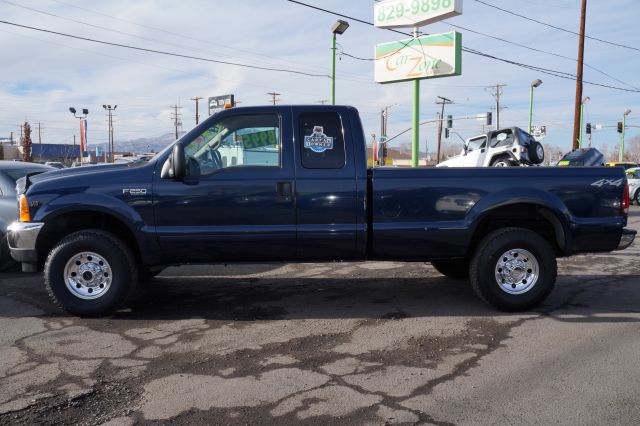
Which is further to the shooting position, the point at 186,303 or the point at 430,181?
the point at 186,303

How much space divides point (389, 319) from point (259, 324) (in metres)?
1.29

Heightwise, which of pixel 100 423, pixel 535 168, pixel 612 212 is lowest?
pixel 100 423

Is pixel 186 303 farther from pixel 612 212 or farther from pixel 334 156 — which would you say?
pixel 612 212

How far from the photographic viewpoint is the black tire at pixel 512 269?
5.48 metres

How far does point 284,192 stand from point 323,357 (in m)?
1.70

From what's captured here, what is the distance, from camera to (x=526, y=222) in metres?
5.84

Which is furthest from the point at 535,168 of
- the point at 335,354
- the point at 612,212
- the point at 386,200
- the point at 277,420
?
the point at 277,420

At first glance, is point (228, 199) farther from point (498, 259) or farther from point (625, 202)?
point (625, 202)

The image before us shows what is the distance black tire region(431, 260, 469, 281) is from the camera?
6.89 metres

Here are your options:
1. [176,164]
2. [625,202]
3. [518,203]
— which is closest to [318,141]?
[176,164]

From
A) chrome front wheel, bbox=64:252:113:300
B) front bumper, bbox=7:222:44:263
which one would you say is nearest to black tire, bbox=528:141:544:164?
chrome front wheel, bbox=64:252:113:300

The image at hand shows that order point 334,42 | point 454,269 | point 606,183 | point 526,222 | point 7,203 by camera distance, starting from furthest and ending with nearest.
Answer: point 334,42, point 7,203, point 454,269, point 526,222, point 606,183

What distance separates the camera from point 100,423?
3215mm

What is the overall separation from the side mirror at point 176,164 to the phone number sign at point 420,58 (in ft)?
46.7
